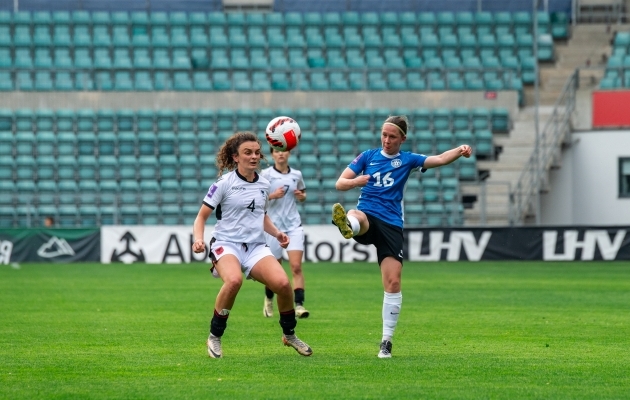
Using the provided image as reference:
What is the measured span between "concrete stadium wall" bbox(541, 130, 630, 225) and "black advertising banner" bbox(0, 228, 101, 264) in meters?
13.0

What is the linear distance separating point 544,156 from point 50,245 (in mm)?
13497

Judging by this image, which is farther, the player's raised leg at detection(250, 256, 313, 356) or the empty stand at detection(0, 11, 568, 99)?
the empty stand at detection(0, 11, 568, 99)

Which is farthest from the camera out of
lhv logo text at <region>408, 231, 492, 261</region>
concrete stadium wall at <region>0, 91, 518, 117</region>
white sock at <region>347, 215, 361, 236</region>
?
concrete stadium wall at <region>0, 91, 518, 117</region>

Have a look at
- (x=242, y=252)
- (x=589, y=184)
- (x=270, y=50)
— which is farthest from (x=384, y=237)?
(x=270, y=50)

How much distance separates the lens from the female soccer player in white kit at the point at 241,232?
9828 mm

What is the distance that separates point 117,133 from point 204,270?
8.76m

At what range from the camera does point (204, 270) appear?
25781 millimetres

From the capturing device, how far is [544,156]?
3219cm

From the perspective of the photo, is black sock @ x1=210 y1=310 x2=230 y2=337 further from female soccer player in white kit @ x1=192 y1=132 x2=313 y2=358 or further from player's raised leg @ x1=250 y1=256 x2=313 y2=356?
player's raised leg @ x1=250 y1=256 x2=313 y2=356

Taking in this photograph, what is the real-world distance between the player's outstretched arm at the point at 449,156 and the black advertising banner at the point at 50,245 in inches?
761

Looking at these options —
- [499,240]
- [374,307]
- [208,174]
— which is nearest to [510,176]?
[499,240]

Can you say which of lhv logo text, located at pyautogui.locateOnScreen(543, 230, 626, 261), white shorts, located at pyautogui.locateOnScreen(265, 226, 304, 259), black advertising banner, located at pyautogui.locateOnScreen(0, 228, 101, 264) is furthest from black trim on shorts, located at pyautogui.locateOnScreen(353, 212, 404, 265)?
black advertising banner, located at pyautogui.locateOnScreen(0, 228, 101, 264)

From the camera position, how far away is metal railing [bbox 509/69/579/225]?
31250 millimetres

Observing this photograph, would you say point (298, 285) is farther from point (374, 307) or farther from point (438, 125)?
point (438, 125)
